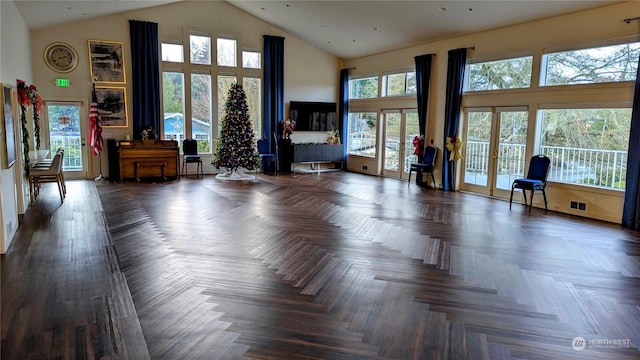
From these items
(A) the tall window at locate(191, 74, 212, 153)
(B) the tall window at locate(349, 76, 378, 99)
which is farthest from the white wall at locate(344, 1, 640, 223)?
(A) the tall window at locate(191, 74, 212, 153)

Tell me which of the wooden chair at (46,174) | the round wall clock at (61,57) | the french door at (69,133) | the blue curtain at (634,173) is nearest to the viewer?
the blue curtain at (634,173)

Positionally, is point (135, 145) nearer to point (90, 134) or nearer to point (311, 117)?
point (90, 134)

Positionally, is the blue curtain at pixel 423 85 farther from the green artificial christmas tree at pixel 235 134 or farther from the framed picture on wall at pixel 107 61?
the framed picture on wall at pixel 107 61

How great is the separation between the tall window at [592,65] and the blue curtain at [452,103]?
67.7 inches

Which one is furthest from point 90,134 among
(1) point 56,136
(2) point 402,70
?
(2) point 402,70

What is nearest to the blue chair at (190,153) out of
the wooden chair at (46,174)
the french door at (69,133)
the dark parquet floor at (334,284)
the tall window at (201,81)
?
the tall window at (201,81)

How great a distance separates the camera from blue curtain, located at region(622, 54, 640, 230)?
5.97 metres

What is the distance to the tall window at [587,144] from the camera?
6.39 m

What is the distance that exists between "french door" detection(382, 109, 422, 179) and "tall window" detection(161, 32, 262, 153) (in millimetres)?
3786

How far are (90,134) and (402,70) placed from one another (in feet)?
24.5

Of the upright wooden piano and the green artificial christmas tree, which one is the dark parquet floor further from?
the green artificial christmas tree

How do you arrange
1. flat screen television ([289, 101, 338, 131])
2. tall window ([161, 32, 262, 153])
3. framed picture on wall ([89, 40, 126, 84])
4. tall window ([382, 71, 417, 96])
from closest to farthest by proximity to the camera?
framed picture on wall ([89, 40, 126, 84])
tall window ([382, 71, 417, 96])
tall window ([161, 32, 262, 153])
flat screen television ([289, 101, 338, 131])

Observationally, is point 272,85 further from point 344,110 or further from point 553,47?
point 553,47

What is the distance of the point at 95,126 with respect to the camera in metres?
9.61
